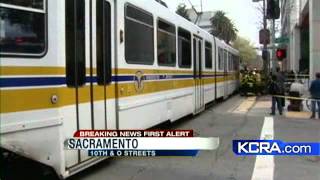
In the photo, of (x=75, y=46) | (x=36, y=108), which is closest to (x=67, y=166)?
(x=36, y=108)

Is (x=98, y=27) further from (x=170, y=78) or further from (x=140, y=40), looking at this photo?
(x=170, y=78)

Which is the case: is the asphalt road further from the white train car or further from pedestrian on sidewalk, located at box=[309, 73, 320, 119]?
pedestrian on sidewalk, located at box=[309, 73, 320, 119]

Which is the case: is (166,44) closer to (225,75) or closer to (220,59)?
(220,59)

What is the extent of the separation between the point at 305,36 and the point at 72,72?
2085 inches

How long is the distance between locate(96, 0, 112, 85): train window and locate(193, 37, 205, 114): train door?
8.65 metres

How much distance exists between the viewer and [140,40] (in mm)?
11383

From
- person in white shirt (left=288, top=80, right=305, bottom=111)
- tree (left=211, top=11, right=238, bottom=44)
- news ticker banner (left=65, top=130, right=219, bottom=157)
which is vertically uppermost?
tree (left=211, top=11, right=238, bottom=44)

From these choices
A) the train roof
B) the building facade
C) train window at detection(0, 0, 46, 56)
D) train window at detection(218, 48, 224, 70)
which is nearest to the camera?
train window at detection(0, 0, 46, 56)

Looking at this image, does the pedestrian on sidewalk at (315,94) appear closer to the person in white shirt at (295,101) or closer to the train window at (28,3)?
the person in white shirt at (295,101)

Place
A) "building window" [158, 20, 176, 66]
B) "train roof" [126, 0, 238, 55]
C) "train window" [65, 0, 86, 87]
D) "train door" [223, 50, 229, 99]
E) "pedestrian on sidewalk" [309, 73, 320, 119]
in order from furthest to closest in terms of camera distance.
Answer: "train door" [223, 50, 229, 99] < "pedestrian on sidewalk" [309, 73, 320, 119] < "building window" [158, 20, 176, 66] < "train roof" [126, 0, 238, 55] < "train window" [65, 0, 86, 87]

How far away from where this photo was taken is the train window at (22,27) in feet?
22.5

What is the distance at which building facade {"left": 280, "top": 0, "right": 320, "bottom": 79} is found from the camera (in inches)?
1291

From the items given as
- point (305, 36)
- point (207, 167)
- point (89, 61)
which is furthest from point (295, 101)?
point (305, 36)

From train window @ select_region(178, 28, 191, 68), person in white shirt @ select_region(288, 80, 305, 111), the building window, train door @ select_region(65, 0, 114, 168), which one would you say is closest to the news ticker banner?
train door @ select_region(65, 0, 114, 168)
